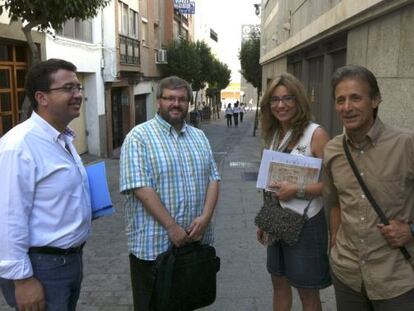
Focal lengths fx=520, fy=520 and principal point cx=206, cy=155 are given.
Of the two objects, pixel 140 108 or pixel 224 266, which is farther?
pixel 140 108

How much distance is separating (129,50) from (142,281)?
722 inches

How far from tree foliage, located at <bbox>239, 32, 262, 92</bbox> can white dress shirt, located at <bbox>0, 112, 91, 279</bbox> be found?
30061 millimetres

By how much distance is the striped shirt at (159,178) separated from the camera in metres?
3.06

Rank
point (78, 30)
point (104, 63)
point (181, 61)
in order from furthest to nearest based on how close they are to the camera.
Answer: point (181, 61)
point (104, 63)
point (78, 30)

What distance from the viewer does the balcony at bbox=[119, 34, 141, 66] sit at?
19400 millimetres

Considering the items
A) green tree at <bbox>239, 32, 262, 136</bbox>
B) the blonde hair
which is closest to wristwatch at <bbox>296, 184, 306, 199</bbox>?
the blonde hair

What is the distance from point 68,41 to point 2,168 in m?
12.9

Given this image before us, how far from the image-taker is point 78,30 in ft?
52.4

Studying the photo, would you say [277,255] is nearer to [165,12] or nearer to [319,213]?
[319,213]

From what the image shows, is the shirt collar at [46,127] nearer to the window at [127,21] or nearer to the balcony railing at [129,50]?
the balcony railing at [129,50]

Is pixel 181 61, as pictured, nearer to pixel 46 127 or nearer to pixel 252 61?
pixel 252 61

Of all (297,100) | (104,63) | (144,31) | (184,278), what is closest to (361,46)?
(297,100)

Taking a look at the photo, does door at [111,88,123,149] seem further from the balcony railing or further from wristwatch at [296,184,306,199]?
wristwatch at [296,184,306,199]

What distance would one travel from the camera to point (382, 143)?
238cm
